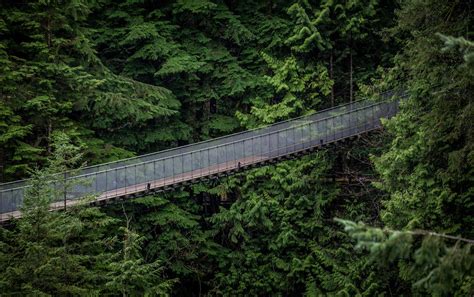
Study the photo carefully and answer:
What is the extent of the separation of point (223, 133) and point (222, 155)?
15.2 ft

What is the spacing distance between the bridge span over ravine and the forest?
19.9 inches

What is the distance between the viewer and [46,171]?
490 inches

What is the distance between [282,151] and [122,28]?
7.25 meters

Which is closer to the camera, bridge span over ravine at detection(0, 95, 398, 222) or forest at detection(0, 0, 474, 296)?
forest at detection(0, 0, 474, 296)

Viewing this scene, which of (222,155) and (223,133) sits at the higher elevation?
(223,133)

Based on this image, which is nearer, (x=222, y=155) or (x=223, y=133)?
(x=222, y=155)

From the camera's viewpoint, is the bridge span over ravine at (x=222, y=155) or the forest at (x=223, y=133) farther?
the bridge span over ravine at (x=222, y=155)

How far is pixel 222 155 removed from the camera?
15.4 metres

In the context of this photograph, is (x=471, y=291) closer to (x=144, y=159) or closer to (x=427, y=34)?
(x=427, y=34)

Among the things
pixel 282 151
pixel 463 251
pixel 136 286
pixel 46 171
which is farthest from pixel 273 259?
pixel 463 251

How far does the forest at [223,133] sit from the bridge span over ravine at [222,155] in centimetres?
50

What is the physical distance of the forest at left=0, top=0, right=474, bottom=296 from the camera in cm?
1211

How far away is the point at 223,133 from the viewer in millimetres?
20016

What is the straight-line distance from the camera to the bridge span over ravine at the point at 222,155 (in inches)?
566
